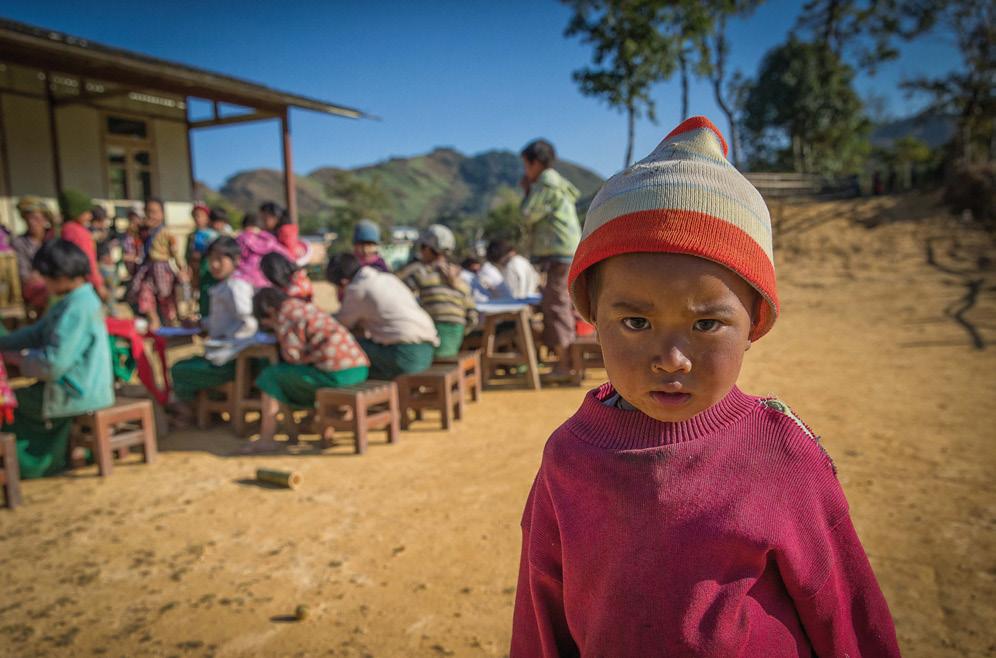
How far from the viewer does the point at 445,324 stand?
5.43m

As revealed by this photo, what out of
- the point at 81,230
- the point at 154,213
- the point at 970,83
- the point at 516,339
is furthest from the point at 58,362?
the point at 970,83

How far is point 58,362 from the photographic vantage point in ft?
12.4

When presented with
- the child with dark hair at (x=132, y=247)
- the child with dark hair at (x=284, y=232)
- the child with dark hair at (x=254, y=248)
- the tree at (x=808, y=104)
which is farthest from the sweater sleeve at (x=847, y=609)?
the tree at (x=808, y=104)

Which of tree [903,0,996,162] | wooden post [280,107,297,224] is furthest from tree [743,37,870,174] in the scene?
wooden post [280,107,297,224]

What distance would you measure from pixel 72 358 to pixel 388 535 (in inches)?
92.3

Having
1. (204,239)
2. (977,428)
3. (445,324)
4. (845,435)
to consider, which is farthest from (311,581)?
(204,239)

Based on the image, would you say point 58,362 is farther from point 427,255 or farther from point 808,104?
point 808,104

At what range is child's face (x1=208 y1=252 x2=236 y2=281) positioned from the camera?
5.07 meters

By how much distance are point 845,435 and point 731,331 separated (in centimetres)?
393

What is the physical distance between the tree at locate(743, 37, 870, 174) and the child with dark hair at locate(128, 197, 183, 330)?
25.5m

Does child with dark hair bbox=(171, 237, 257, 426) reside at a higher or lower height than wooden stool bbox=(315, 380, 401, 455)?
higher

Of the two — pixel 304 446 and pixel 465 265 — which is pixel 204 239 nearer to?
pixel 465 265

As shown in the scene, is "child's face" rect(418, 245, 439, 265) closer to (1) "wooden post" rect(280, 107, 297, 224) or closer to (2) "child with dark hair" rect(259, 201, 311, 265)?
(2) "child with dark hair" rect(259, 201, 311, 265)

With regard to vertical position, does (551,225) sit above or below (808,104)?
below
